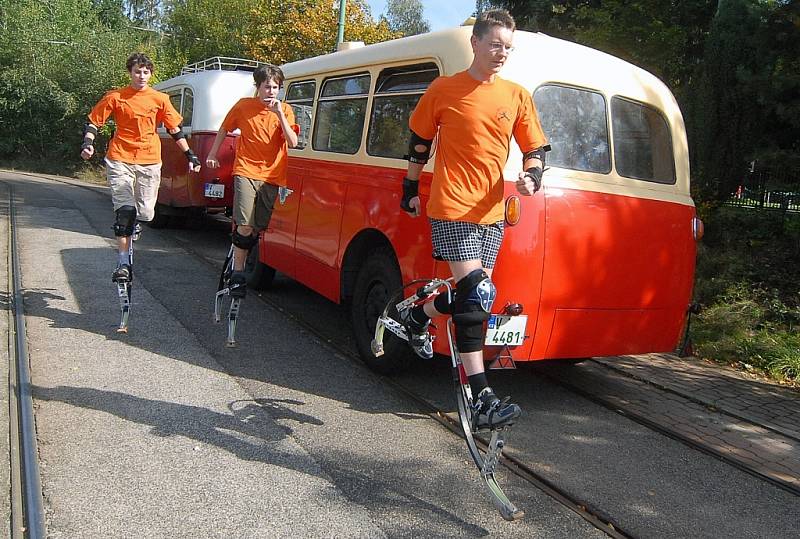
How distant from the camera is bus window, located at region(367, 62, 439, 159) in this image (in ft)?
16.7

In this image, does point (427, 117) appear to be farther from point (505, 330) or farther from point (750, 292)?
point (750, 292)

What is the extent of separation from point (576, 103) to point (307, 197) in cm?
267

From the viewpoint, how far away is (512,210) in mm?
4266

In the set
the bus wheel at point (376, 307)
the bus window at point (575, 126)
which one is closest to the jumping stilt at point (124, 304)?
the bus wheel at point (376, 307)

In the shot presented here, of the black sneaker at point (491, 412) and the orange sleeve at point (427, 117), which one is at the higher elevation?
the orange sleeve at point (427, 117)

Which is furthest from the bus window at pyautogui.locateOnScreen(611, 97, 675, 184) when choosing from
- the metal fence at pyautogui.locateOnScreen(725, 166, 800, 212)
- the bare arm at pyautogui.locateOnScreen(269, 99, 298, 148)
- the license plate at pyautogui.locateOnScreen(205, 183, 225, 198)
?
the license plate at pyautogui.locateOnScreen(205, 183, 225, 198)

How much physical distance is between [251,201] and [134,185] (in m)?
1.26

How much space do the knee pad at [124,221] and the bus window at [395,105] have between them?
220 centimetres

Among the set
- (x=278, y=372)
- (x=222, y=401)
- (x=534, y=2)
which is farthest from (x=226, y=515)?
(x=534, y=2)

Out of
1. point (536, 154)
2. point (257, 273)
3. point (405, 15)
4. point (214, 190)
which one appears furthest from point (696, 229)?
point (405, 15)

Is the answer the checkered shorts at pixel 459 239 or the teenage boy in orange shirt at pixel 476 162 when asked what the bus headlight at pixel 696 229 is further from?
the checkered shorts at pixel 459 239

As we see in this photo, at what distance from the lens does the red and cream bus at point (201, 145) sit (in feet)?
36.6

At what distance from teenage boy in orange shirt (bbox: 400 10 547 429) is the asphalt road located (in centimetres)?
64

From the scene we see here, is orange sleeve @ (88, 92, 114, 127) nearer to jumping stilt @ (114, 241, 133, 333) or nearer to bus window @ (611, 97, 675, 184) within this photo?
jumping stilt @ (114, 241, 133, 333)
